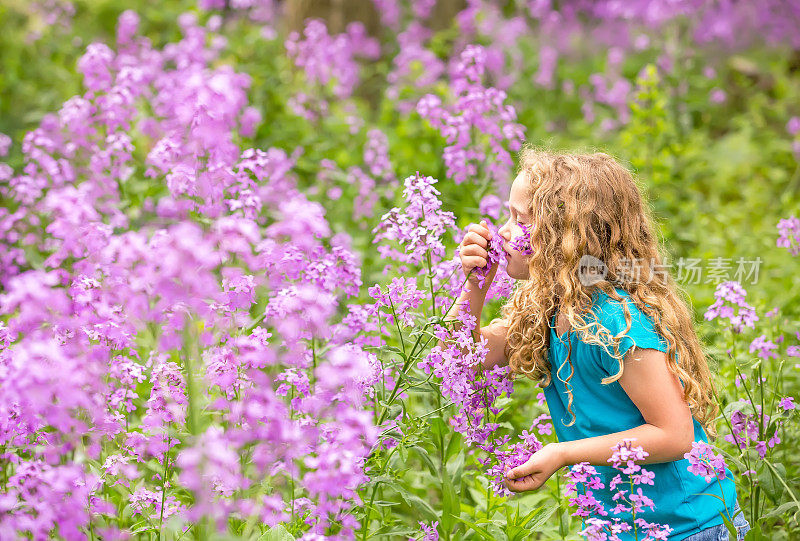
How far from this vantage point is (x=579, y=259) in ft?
8.56

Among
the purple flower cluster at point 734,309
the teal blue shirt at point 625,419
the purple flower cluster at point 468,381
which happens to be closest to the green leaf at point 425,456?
the purple flower cluster at point 468,381

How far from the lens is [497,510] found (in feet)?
9.55

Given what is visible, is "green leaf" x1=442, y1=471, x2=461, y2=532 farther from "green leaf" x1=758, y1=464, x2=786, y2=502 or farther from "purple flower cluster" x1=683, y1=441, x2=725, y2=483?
"green leaf" x1=758, y1=464, x2=786, y2=502

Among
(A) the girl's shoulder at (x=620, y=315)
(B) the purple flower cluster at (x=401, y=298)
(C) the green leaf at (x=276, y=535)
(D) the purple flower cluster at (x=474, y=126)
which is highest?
(D) the purple flower cluster at (x=474, y=126)

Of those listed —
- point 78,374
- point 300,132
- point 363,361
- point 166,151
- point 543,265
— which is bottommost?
point 78,374

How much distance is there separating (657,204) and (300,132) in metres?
2.71

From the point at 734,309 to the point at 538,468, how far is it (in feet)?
3.47

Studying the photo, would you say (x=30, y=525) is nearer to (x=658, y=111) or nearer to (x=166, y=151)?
(x=166, y=151)

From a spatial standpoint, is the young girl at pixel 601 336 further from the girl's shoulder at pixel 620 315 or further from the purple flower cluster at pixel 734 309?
the purple flower cluster at pixel 734 309

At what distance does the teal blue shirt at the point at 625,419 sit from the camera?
8.05 feet

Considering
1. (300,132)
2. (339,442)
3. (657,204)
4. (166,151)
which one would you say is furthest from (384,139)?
(339,442)

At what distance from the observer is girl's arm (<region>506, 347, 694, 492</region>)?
91.2 inches

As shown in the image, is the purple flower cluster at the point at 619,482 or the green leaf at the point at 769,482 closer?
the purple flower cluster at the point at 619,482

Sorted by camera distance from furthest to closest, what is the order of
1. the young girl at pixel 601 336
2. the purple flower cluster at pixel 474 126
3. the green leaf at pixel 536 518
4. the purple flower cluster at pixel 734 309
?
the purple flower cluster at pixel 474 126, the purple flower cluster at pixel 734 309, the green leaf at pixel 536 518, the young girl at pixel 601 336
